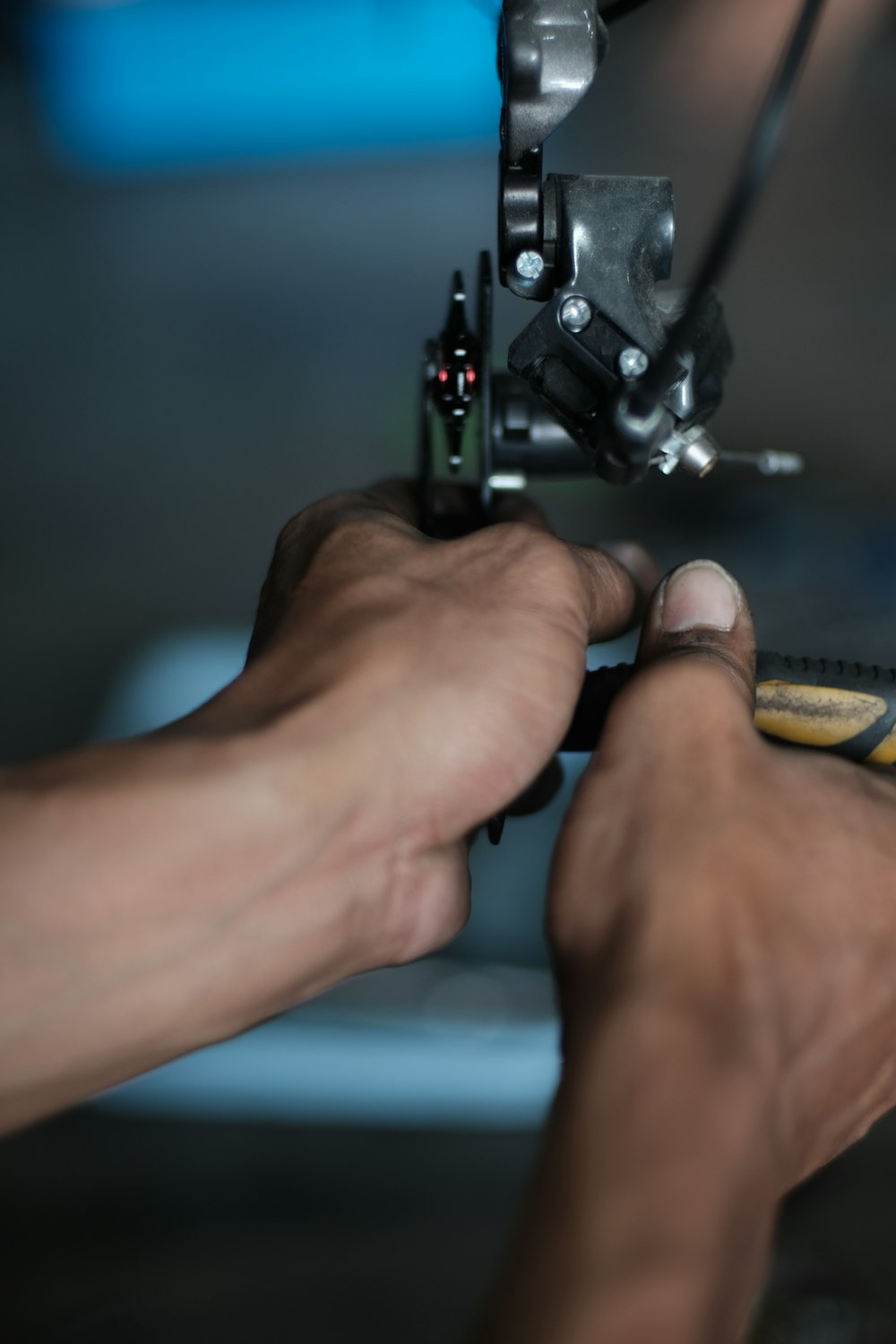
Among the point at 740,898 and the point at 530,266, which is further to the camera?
the point at 530,266

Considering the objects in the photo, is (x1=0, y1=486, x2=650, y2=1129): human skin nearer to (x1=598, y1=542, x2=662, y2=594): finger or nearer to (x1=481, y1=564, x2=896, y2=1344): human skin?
(x1=481, y1=564, x2=896, y2=1344): human skin

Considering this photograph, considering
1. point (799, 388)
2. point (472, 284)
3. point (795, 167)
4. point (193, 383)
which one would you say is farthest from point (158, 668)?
point (795, 167)

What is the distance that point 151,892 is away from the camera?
0.48 metres

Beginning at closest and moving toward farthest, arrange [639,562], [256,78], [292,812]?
[292,812] < [639,562] < [256,78]

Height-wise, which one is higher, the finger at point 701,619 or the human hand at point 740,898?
the finger at point 701,619

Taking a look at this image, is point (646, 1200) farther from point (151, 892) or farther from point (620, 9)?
point (620, 9)

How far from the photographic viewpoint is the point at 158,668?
1717 mm

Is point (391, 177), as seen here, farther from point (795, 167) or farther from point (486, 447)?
point (486, 447)

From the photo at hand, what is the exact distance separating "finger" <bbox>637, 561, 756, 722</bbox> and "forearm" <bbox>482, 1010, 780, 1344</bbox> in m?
0.22

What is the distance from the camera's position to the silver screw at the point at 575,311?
0.57m

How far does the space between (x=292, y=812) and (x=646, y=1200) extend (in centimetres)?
22

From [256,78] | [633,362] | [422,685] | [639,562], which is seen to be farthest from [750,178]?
[256,78]

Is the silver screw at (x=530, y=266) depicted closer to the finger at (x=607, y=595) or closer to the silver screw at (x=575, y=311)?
the silver screw at (x=575, y=311)

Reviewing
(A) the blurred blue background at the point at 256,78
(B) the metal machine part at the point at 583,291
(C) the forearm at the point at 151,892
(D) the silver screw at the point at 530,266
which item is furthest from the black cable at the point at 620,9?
(A) the blurred blue background at the point at 256,78
